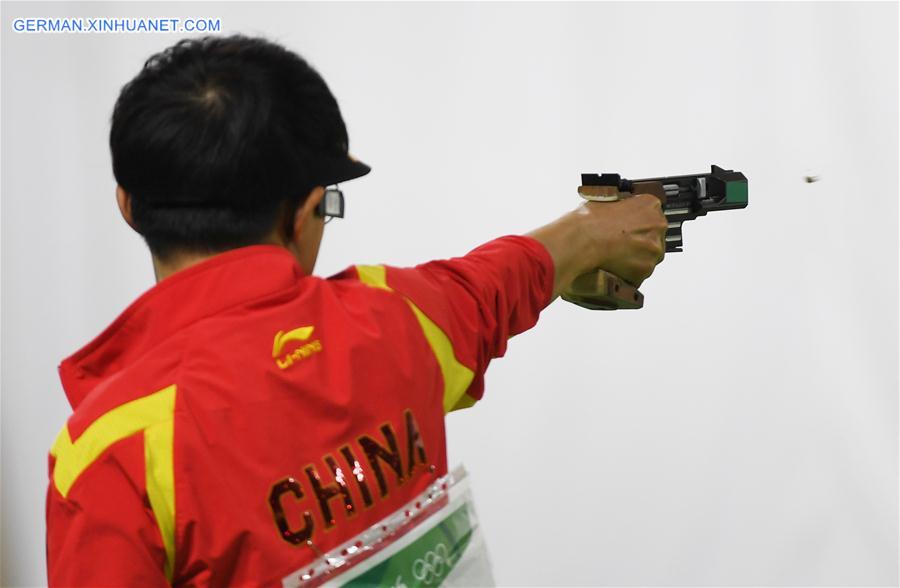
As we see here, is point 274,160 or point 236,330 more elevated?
point 274,160

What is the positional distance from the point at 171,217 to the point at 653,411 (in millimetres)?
1423

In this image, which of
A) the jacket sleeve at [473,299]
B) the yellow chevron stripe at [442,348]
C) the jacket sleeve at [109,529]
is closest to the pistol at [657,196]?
the jacket sleeve at [473,299]

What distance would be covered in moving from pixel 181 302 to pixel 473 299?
29 cm

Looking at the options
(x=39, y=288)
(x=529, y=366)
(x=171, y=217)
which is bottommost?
(x=529, y=366)

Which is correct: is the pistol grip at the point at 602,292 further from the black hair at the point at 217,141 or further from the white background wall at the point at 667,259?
the white background wall at the point at 667,259

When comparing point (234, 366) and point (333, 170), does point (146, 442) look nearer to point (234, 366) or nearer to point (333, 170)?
A: point (234, 366)

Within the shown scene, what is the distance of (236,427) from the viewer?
2.61 ft

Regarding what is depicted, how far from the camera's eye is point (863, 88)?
2.01 meters

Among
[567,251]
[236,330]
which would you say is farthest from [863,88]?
[236,330]

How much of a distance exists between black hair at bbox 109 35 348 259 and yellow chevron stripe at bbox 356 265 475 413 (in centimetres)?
9

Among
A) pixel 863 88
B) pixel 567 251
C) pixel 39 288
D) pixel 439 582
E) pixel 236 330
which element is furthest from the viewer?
pixel 39 288

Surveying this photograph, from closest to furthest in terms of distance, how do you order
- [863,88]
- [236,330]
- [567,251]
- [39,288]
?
[236,330] < [567,251] < [863,88] < [39,288]

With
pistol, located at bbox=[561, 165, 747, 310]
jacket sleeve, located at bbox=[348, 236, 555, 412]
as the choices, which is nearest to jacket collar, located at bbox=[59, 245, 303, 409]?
jacket sleeve, located at bbox=[348, 236, 555, 412]

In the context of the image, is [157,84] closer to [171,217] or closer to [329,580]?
[171,217]
